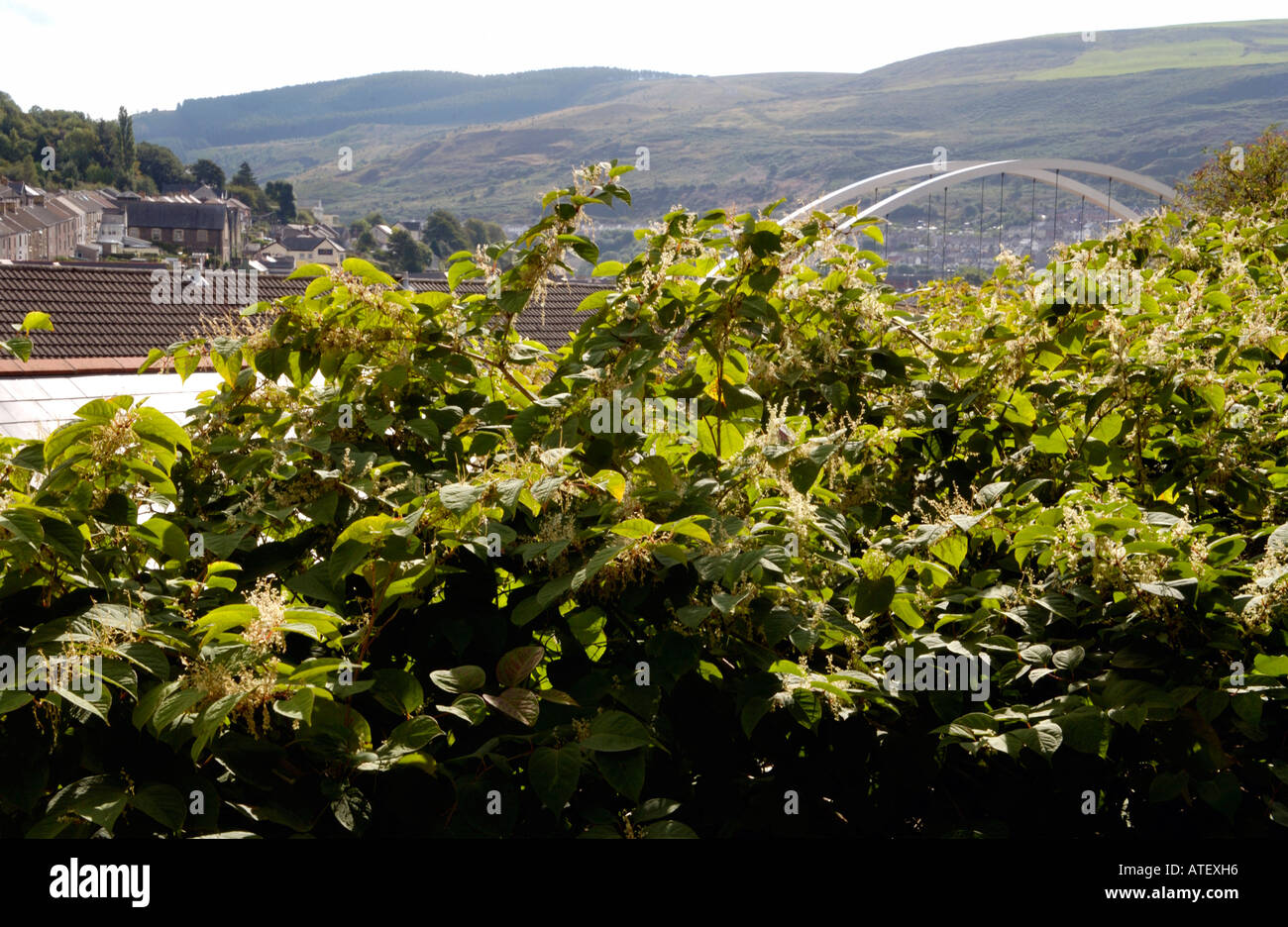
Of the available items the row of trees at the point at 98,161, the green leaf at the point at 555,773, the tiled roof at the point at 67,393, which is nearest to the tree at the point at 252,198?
the row of trees at the point at 98,161

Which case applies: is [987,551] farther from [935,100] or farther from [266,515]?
[935,100]

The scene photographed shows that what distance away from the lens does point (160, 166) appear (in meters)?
104

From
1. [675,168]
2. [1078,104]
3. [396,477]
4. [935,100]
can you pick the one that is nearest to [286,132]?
[675,168]

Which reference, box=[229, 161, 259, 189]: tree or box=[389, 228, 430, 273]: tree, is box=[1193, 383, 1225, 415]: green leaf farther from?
box=[229, 161, 259, 189]: tree

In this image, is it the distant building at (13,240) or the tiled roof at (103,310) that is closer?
the tiled roof at (103,310)

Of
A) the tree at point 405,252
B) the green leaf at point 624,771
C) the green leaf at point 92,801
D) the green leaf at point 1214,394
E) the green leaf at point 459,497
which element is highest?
the tree at point 405,252

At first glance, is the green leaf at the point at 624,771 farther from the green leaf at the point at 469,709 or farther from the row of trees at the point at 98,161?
the row of trees at the point at 98,161

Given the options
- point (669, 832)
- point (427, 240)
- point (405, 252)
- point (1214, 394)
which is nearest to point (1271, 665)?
point (1214, 394)

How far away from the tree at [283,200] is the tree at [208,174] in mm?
6418

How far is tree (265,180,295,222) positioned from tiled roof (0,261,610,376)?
89600mm

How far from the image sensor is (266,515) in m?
1.74

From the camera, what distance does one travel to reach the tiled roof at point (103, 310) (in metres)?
18.7
